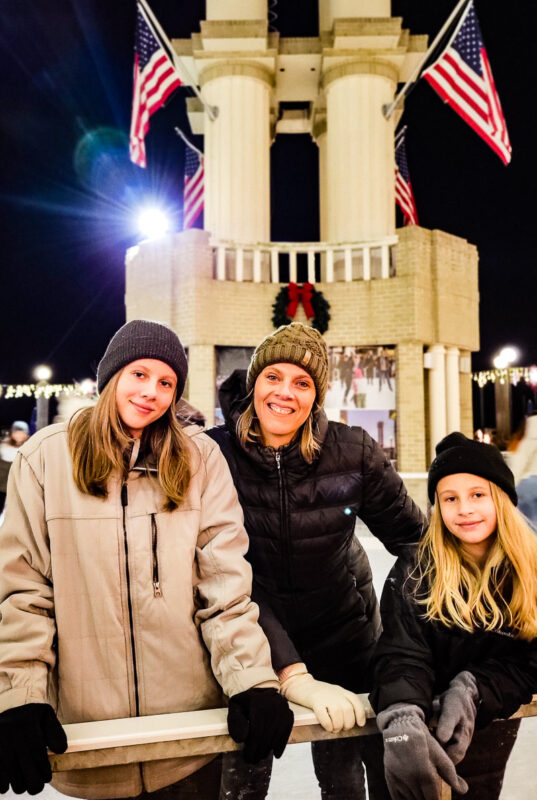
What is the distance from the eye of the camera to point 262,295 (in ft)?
33.4

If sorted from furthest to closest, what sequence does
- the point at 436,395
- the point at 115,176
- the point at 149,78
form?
the point at 115,176 → the point at 436,395 → the point at 149,78

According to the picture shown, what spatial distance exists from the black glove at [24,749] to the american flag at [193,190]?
41.6 feet

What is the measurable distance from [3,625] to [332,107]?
44.7 ft

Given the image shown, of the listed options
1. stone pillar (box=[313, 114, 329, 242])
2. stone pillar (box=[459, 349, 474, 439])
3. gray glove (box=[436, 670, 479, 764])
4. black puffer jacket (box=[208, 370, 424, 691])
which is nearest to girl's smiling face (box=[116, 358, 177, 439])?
black puffer jacket (box=[208, 370, 424, 691])

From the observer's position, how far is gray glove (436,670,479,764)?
1.55 m

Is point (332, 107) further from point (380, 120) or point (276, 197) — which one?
point (276, 197)

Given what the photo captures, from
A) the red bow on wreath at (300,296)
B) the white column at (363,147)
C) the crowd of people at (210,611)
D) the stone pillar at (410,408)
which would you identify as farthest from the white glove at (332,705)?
the white column at (363,147)

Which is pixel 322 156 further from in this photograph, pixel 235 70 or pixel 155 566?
pixel 155 566

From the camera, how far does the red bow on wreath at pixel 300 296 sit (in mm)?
10070

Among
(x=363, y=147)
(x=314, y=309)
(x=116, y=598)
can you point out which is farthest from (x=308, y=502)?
(x=363, y=147)

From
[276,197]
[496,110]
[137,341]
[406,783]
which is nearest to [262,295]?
[496,110]

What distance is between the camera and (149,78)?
985 cm

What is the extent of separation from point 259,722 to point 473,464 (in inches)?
41.7

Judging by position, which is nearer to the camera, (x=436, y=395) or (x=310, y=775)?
(x=310, y=775)
